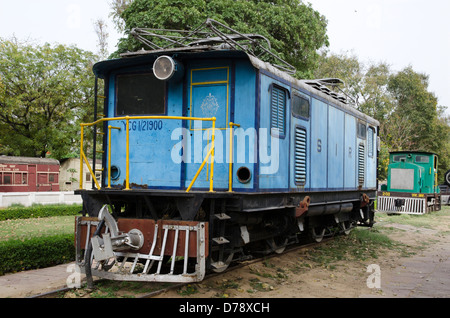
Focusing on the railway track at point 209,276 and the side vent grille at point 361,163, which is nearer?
the railway track at point 209,276

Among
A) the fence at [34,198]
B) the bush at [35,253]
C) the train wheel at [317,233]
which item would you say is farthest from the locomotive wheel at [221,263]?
the fence at [34,198]

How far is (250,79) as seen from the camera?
693 cm

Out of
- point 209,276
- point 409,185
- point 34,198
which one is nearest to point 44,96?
point 34,198

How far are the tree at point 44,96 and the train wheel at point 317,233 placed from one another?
909 inches

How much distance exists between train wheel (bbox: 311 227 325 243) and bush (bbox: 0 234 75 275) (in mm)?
5629

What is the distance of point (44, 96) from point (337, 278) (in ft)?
90.2

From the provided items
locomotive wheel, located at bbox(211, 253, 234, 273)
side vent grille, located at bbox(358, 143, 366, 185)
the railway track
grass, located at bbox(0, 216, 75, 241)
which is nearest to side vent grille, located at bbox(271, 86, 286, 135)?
locomotive wheel, located at bbox(211, 253, 234, 273)

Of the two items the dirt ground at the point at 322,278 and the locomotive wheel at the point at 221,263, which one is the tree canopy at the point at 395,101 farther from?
the locomotive wheel at the point at 221,263

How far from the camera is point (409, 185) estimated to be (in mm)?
23328

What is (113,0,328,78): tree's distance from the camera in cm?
1891

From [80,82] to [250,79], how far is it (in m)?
26.9

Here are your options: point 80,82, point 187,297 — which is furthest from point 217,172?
point 80,82

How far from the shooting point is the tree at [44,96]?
3000 centimetres
